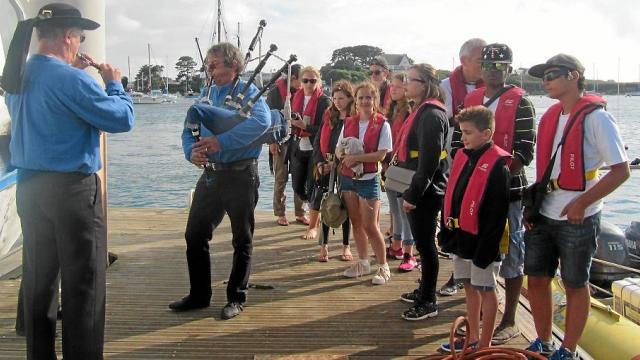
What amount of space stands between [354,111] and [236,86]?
143 cm

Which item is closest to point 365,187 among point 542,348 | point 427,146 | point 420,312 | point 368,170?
point 368,170

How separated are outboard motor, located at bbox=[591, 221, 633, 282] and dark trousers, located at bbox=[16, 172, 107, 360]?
17.7 feet

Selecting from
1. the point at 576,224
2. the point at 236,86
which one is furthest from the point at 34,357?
the point at 576,224

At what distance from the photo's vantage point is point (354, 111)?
516 cm

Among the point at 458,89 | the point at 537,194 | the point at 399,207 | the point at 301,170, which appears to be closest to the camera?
the point at 537,194

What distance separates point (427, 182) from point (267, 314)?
56.3 inches

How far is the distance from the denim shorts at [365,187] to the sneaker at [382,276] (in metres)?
0.57

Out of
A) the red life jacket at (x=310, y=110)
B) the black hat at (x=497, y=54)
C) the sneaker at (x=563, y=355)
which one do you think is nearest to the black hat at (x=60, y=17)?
the black hat at (x=497, y=54)

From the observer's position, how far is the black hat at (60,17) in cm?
280

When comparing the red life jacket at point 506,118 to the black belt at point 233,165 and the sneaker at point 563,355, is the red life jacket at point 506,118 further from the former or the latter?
the black belt at point 233,165

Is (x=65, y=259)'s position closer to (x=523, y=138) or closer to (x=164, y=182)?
(x=523, y=138)

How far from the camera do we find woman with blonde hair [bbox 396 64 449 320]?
3.91 m

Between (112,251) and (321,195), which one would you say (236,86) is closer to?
(321,195)

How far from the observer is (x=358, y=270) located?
16.6 ft
